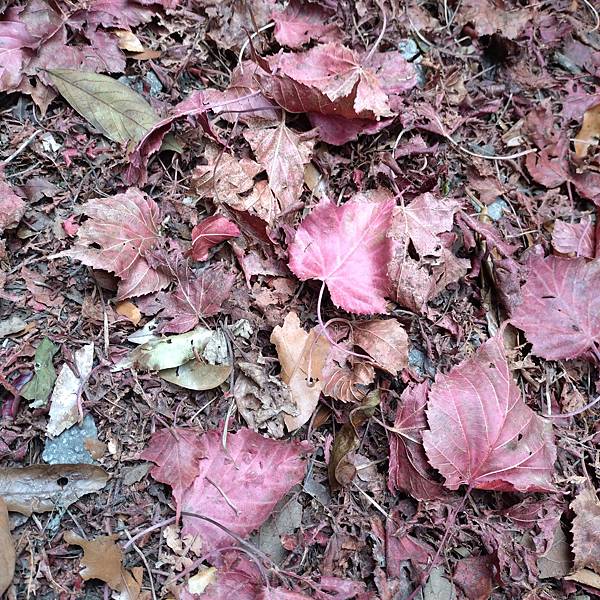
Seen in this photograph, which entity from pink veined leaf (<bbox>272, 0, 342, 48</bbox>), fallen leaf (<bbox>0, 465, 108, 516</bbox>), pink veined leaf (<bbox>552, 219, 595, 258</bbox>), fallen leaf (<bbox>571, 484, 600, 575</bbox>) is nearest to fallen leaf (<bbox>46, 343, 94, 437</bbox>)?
fallen leaf (<bbox>0, 465, 108, 516</bbox>)

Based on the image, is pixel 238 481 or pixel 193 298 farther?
pixel 193 298

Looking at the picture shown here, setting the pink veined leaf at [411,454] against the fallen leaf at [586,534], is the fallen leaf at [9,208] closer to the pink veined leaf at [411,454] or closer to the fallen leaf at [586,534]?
the pink veined leaf at [411,454]

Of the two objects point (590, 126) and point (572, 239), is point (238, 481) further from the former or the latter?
point (590, 126)

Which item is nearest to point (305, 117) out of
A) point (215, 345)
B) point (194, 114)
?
point (194, 114)

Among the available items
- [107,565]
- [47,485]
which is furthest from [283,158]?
[107,565]

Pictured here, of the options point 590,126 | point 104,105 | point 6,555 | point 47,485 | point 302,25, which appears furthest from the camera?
point 590,126

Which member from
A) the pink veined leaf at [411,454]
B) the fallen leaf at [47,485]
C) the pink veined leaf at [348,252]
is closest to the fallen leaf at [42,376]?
the fallen leaf at [47,485]
